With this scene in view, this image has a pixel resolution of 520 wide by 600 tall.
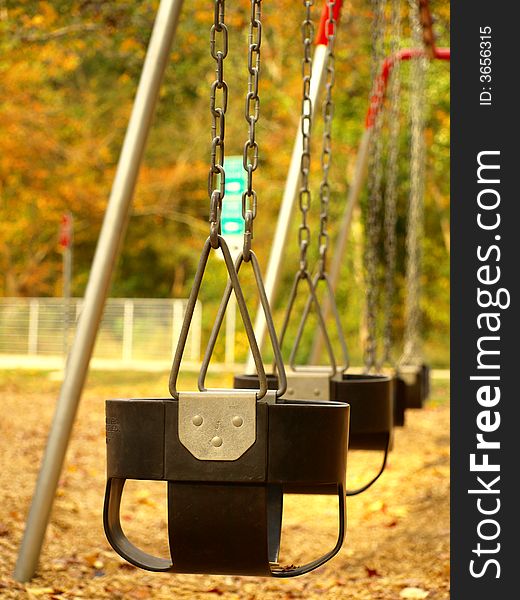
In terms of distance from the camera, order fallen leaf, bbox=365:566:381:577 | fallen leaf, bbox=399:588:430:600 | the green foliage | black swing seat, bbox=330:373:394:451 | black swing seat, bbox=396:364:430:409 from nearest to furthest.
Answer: black swing seat, bbox=330:373:394:451 < fallen leaf, bbox=399:588:430:600 < fallen leaf, bbox=365:566:381:577 < black swing seat, bbox=396:364:430:409 < the green foliage

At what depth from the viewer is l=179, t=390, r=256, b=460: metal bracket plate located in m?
1.76

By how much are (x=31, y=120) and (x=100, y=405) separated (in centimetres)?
687

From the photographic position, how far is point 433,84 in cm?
1373

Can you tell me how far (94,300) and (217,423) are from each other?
7.15 feet

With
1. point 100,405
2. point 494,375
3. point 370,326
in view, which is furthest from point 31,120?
point 494,375

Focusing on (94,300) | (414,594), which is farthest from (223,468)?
(414,594)

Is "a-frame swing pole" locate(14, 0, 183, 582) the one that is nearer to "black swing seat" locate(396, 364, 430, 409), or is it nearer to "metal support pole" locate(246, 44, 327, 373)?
"metal support pole" locate(246, 44, 327, 373)

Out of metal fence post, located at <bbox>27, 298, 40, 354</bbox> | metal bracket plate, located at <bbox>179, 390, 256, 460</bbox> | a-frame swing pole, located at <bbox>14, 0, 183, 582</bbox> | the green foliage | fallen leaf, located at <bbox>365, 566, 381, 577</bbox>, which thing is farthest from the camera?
metal fence post, located at <bbox>27, 298, 40, 354</bbox>

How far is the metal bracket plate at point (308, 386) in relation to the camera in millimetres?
2871

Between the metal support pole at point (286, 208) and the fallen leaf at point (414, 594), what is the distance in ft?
3.86

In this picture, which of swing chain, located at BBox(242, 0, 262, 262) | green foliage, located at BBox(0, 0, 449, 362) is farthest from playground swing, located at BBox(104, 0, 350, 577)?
green foliage, located at BBox(0, 0, 449, 362)

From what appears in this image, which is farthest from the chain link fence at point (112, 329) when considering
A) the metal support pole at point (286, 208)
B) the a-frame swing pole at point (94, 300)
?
the a-frame swing pole at point (94, 300)

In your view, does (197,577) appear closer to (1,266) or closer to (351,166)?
(351,166)

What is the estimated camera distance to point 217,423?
1778 millimetres
